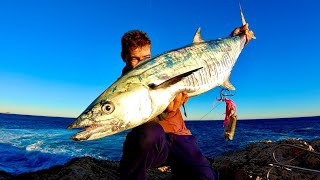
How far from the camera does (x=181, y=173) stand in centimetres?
349

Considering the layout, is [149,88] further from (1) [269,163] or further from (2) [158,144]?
(1) [269,163]

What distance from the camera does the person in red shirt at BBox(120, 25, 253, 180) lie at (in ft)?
9.58

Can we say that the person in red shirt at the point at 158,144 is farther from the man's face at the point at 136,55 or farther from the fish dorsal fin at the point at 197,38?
the fish dorsal fin at the point at 197,38

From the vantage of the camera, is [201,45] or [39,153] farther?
[39,153]

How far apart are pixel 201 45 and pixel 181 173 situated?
1556mm

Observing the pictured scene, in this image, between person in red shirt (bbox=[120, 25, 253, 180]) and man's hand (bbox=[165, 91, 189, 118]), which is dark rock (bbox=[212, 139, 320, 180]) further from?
man's hand (bbox=[165, 91, 189, 118])

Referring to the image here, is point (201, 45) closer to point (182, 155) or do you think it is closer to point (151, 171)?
point (182, 155)

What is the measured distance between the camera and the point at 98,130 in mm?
2496

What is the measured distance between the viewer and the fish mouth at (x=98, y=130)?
2.43m

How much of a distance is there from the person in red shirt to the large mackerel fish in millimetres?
221

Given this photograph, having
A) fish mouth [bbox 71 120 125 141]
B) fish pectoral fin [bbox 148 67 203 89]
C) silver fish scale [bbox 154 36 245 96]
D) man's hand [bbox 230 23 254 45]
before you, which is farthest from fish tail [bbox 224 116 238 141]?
fish mouth [bbox 71 120 125 141]

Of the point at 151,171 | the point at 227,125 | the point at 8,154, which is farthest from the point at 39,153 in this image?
the point at 227,125

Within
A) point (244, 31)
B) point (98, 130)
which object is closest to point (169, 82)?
point (98, 130)

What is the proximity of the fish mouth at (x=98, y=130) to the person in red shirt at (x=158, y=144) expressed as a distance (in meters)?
0.39
